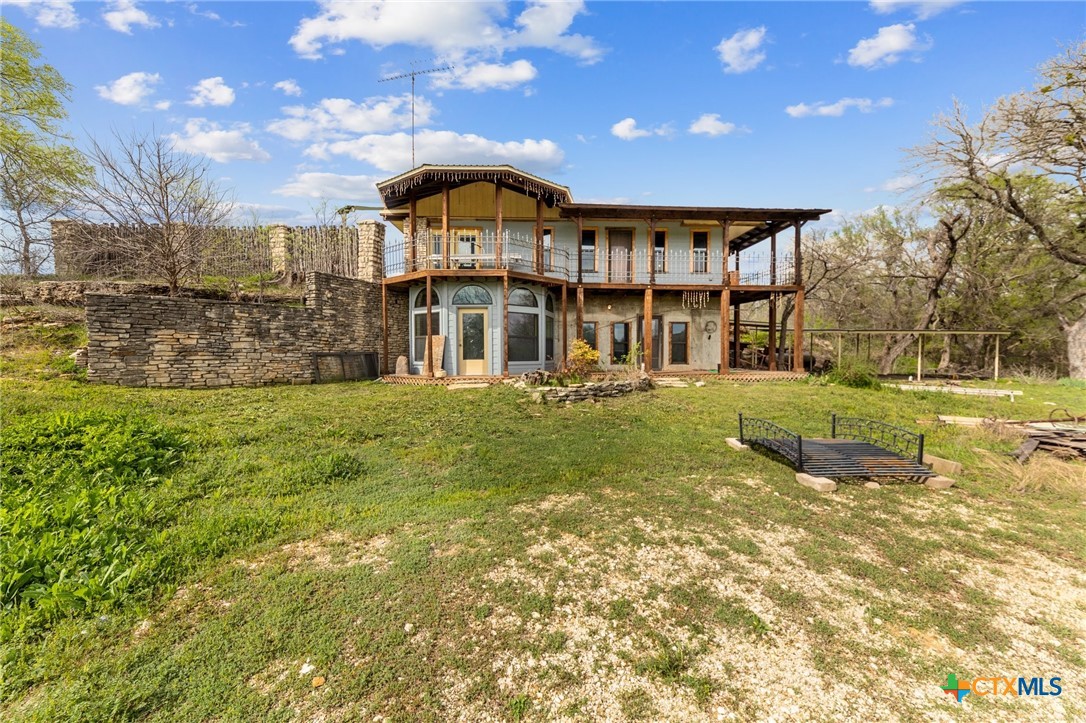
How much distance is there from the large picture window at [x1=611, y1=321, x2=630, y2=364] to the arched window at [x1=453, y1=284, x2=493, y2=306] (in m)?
5.50

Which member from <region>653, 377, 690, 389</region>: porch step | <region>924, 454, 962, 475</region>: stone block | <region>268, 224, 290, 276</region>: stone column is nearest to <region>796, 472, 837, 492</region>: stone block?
<region>924, 454, 962, 475</region>: stone block

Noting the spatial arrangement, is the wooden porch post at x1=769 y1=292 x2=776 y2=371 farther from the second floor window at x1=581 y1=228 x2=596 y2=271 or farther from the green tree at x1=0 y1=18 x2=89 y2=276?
the green tree at x1=0 y1=18 x2=89 y2=276

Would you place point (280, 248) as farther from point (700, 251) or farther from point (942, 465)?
point (942, 465)

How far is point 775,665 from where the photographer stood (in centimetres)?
239

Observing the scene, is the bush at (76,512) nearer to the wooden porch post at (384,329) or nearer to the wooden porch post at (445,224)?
the wooden porch post at (384,329)

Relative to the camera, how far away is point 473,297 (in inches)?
528

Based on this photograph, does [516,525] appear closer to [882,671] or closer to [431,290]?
[882,671]

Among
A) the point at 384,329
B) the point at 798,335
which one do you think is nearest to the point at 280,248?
the point at 384,329

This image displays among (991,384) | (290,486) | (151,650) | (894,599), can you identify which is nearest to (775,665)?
(894,599)

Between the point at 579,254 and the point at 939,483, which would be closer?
the point at 939,483

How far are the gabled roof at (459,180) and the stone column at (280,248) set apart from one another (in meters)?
5.31

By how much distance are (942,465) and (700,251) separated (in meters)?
12.3

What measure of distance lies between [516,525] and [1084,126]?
22426 millimetres

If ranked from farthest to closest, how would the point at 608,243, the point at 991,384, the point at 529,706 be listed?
1. the point at 608,243
2. the point at 991,384
3. the point at 529,706
